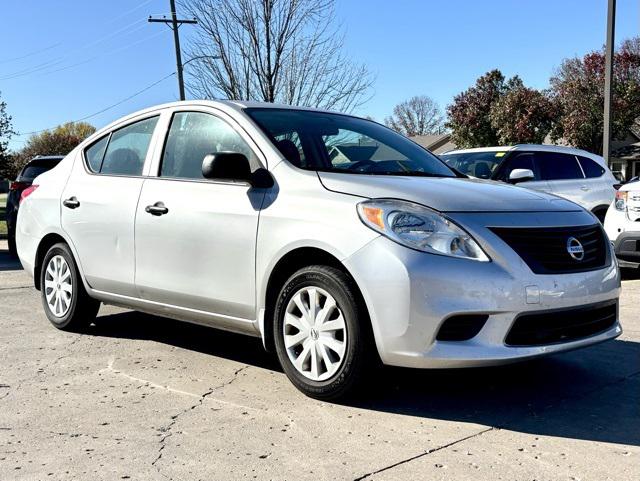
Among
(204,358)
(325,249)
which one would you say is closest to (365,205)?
(325,249)

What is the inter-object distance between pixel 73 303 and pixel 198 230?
170cm

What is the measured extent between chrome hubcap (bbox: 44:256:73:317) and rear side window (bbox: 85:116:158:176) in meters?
0.84

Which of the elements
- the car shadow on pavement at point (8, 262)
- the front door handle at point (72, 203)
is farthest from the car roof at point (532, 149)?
the car shadow on pavement at point (8, 262)

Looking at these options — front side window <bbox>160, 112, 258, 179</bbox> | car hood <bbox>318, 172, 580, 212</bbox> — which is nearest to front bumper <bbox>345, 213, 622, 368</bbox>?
car hood <bbox>318, 172, 580, 212</bbox>

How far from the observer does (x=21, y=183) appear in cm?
1126

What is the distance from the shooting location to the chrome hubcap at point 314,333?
373 centimetres

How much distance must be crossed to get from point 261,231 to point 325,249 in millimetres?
508

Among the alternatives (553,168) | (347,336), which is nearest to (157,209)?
(347,336)

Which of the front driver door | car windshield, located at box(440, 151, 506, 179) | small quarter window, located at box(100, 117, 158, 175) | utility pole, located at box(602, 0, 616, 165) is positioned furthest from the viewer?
utility pole, located at box(602, 0, 616, 165)

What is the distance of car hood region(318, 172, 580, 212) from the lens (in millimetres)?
3713

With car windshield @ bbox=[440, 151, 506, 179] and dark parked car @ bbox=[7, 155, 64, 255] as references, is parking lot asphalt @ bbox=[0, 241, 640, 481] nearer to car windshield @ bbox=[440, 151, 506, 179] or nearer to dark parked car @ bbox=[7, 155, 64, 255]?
car windshield @ bbox=[440, 151, 506, 179]

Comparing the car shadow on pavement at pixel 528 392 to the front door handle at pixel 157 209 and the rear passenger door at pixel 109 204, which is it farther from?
the front door handle at pixel 157 209

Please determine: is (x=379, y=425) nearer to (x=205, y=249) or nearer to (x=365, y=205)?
(x=365, y=205)

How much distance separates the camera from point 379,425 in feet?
11.5
